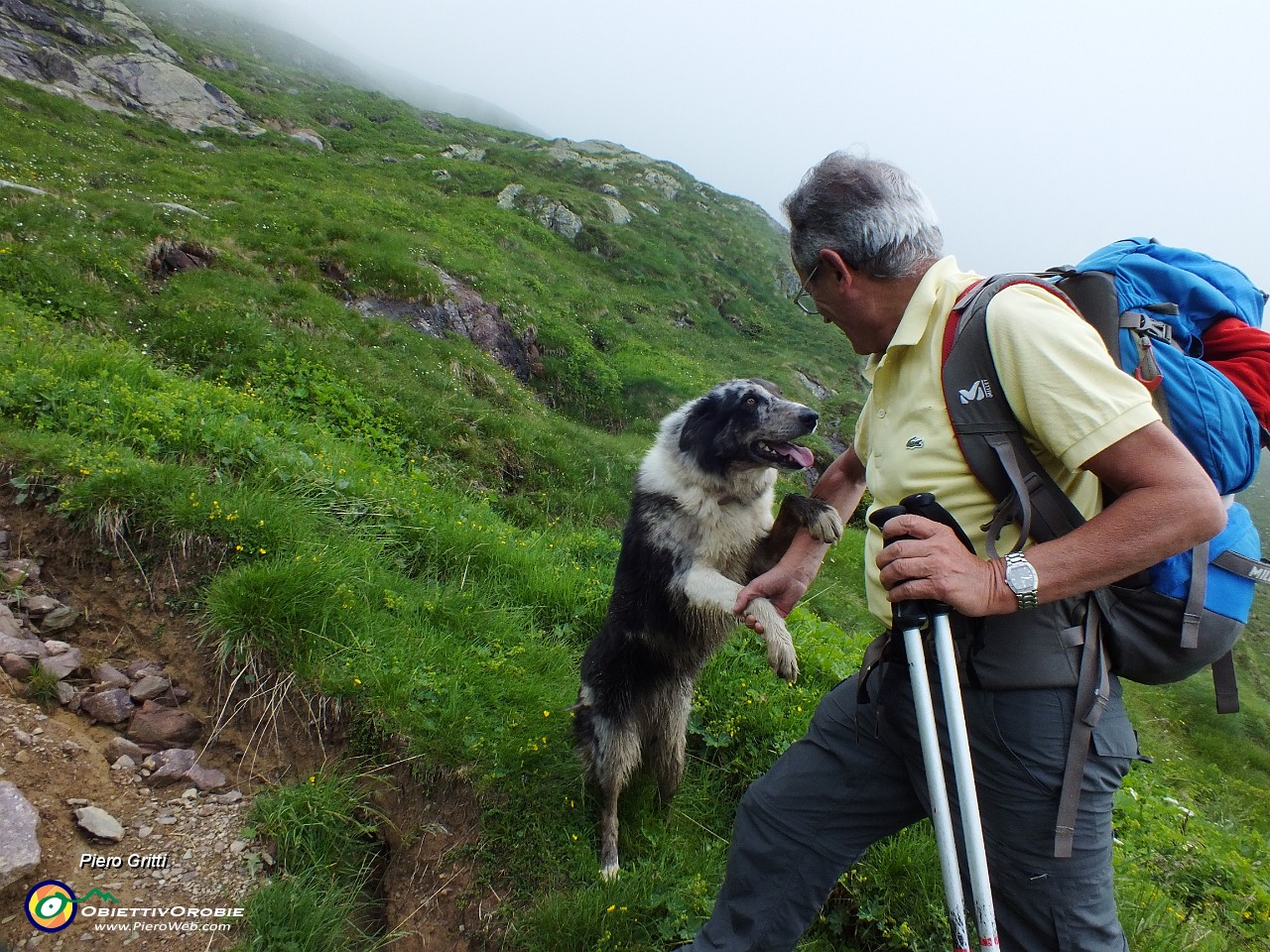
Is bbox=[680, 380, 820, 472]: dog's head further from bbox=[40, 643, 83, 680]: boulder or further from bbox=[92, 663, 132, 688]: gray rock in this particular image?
bbox=[40, 643, 83, 680]: boulder

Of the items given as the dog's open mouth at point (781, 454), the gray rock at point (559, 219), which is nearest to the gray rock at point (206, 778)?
the dog's open mouth at point (781, 454)

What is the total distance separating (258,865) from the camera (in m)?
2.98

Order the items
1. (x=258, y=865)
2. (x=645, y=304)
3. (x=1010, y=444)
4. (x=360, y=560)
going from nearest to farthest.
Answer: (x=1010, y=444), (x=258, y=865), (x=360, y=560), (x=645, y=304)

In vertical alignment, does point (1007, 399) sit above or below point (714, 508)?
above

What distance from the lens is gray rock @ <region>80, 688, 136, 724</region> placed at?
3264 mm

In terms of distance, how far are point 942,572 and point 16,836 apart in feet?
11.3

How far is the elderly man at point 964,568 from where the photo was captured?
156 centimetres

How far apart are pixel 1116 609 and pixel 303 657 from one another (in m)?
3.80

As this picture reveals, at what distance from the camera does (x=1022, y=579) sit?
163 centimetres

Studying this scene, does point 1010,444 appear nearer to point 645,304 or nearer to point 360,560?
point 360,560

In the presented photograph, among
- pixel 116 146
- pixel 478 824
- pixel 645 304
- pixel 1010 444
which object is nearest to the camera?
pixel 1010 444

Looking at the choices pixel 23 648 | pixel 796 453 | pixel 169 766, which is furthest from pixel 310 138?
pixel 796 453

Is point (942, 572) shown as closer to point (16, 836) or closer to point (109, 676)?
point (16, 836)

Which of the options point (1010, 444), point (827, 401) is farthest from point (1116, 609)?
point (827, 401)
